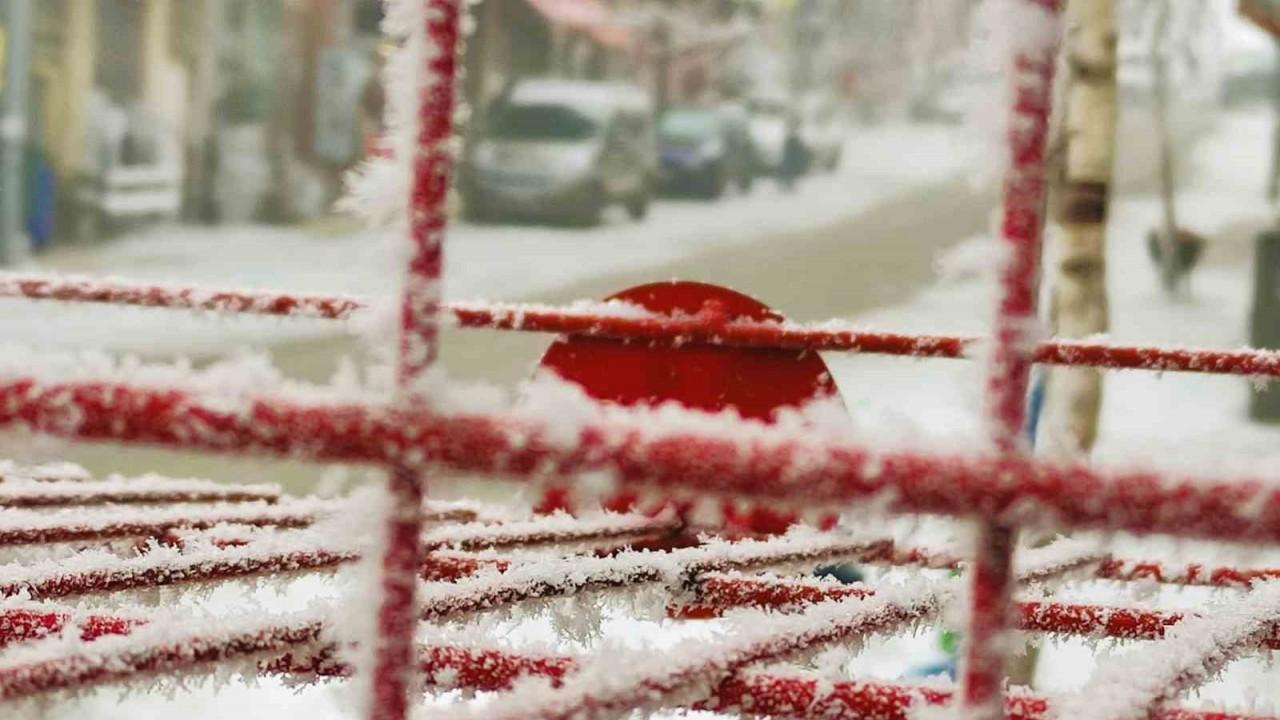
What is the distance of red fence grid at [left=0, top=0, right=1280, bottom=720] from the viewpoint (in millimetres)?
917

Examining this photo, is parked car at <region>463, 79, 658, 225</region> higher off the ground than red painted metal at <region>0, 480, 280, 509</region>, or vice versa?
parked car at <region>463, 79, 658, 225</region>

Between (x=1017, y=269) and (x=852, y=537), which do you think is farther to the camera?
(x=852, y=537)

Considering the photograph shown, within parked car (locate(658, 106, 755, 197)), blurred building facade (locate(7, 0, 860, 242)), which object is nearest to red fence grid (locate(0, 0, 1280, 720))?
blurred building facade (locate(7, 0, 860, 242))

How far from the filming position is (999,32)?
3.14 ft

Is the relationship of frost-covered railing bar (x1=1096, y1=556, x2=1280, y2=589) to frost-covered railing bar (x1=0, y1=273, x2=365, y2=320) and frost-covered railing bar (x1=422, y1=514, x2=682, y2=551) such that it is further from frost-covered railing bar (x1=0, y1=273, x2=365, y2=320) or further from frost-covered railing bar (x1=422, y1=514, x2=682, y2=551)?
frost-covered railing bar (x1=0, y1=273, x2=365, y2=320)

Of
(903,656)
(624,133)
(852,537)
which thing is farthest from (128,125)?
(852,537)

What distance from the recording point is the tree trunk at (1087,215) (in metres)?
4.44

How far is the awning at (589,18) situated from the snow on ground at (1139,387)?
965 cm

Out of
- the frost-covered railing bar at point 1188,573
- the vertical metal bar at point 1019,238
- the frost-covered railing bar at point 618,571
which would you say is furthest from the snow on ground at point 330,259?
the vertical metal bar at point 1019,238

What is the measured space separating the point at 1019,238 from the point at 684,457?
0.27 metres

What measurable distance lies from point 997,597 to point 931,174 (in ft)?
102

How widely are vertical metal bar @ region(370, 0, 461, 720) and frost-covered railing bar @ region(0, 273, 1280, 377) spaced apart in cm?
140

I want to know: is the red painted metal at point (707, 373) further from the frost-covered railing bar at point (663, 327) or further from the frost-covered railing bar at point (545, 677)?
the frost-covered railing bar at point (545, 677)

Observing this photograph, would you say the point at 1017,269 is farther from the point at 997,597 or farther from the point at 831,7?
the point at 831,7
